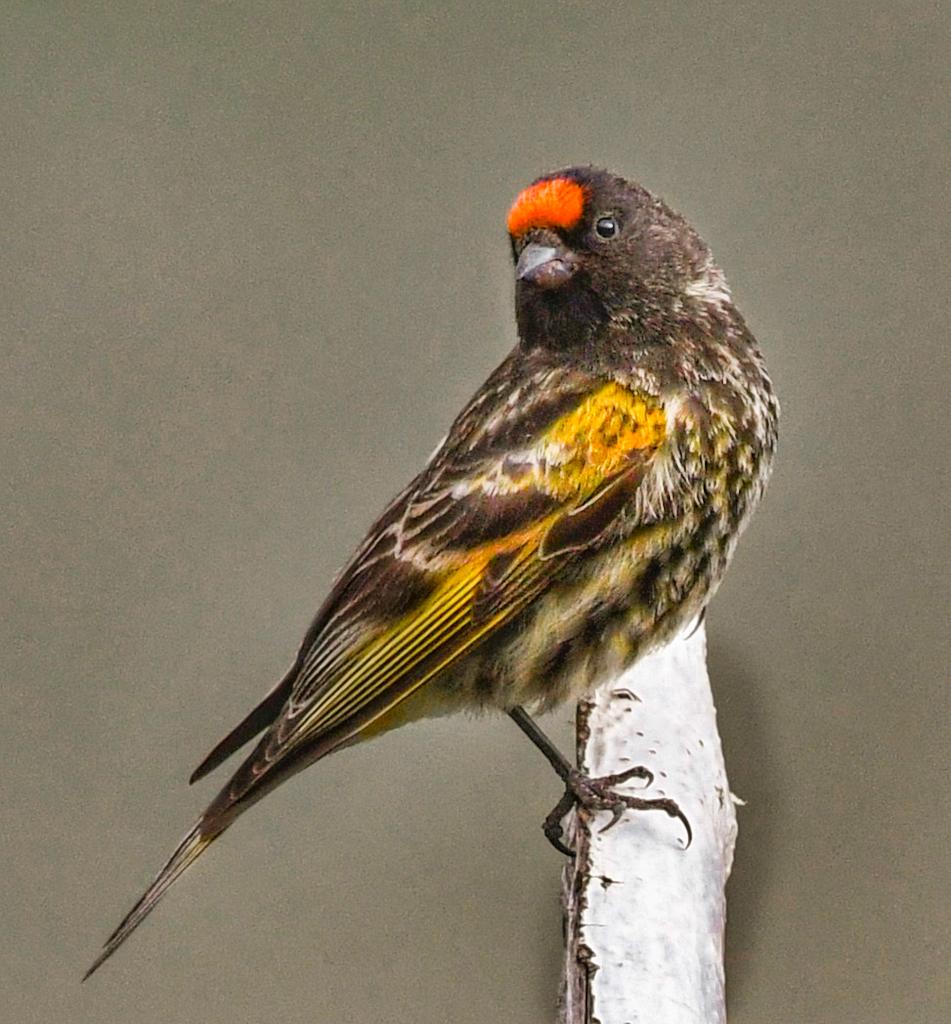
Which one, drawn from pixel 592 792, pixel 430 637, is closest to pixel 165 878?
pixel 430 637

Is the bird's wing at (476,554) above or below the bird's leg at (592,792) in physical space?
above

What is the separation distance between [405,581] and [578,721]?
0.41 m

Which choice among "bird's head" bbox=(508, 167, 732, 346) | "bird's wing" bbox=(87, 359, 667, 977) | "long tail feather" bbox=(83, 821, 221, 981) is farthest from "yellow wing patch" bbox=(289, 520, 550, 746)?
"bird's head" bbox=(508, 167, 732, 346)

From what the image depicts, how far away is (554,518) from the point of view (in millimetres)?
1597

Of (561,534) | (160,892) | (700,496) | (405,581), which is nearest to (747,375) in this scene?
(700,496)

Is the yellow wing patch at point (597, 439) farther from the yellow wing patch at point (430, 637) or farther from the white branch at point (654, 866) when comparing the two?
the white branch at point (654, 866)

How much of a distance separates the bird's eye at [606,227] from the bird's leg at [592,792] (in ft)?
1.62

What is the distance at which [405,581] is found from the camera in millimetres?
1618

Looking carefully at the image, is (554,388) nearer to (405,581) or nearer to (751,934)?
(405,581)

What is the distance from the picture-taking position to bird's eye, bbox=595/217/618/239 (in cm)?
172

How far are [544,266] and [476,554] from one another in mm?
293

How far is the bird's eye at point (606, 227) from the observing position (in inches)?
67.6

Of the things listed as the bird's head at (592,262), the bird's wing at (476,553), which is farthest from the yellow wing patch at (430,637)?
the bird's head at (592,262)

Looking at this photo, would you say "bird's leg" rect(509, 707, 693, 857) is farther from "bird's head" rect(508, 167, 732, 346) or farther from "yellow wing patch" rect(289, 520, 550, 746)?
"bird's head" rect(508, 167, 732, 346)
